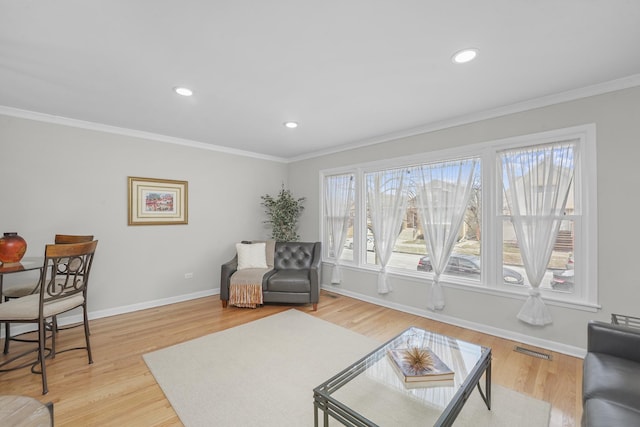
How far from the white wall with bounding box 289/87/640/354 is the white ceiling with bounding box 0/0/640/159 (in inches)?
8.5

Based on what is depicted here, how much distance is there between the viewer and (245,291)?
12.4ft

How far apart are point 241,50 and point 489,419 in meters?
3.00

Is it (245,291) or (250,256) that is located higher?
(250,256)

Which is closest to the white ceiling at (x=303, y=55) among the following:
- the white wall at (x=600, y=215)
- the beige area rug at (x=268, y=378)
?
the white wall at (x=600, y=215)

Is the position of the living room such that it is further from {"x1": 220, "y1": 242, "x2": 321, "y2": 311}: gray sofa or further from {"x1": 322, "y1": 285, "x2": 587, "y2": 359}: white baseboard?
{"x1": 220, "y1": 242, "x2": 321, "y2": 311}: gray sofa

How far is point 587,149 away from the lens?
8.12ft

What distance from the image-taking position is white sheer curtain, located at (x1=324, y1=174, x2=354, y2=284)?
14.9ft

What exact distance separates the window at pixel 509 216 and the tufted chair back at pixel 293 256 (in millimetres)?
1185

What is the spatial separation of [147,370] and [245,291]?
1.55 metres

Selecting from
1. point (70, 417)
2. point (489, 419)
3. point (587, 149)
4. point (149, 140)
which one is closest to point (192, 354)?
point (70, 417)

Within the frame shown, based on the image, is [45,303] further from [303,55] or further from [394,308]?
[394,308]

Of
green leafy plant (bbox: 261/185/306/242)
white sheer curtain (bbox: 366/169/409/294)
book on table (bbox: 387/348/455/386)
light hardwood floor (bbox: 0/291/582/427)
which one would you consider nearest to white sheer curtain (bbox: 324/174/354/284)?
white sheer curtain (bbox: 366/169/409/294)

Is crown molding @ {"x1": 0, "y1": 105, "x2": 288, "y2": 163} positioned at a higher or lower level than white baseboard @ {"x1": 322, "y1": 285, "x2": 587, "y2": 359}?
higher

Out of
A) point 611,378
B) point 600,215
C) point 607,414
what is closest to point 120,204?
point 607,414
